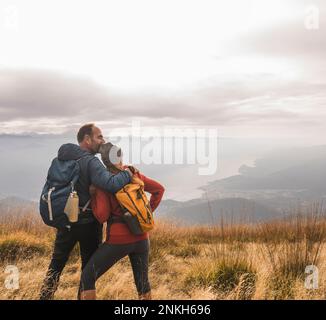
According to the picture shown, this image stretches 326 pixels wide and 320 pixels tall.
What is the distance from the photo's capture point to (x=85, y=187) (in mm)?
3561

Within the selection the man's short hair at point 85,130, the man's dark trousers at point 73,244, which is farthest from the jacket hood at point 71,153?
the man's dark trousers at point 73,244

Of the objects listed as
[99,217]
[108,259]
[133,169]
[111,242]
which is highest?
[133,169]

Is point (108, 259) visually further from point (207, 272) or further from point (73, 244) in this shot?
point (207, 272)

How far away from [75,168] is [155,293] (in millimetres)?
2001

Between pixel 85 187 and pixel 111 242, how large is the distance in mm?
548

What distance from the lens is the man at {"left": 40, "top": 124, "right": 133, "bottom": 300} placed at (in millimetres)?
3320

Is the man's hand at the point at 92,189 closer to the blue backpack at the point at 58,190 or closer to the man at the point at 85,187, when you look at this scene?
the man at the point at 85,187

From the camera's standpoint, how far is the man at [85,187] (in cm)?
332

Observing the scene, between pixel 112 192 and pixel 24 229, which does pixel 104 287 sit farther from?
→ pixel 24 229

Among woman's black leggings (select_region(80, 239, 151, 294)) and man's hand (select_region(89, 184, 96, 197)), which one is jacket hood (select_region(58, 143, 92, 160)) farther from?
woman's black leggings (select_region(80, 239, 151, 294))

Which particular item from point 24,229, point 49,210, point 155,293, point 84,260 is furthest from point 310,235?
point 24,229

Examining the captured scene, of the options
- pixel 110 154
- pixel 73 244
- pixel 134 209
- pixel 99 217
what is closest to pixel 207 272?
pixel 73 244

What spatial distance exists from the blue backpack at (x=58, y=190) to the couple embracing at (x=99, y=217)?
4 centimetres
